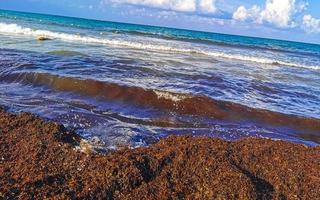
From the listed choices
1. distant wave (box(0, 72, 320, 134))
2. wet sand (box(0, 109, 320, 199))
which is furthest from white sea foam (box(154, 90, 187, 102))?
wet sand (box(0, 109, 320, 199))

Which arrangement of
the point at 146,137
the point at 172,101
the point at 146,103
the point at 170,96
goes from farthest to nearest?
the point at 170,96 < the point at 172,101 < the point at 146,103 < the point at 146,137

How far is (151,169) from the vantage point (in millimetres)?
4949

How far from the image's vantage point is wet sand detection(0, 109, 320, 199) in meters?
4.36

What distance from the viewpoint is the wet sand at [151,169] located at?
14.3 ft

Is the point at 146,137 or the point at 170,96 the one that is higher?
the point at 170,96

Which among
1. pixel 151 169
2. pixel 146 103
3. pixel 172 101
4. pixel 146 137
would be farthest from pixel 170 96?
pixel 151 169

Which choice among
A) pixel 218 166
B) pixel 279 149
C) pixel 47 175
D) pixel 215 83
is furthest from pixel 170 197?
pixel 215 83

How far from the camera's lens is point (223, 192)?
4621 mm

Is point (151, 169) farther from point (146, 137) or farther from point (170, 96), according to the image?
point (170, 96)

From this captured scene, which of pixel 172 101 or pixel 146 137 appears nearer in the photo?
pixel 146 137

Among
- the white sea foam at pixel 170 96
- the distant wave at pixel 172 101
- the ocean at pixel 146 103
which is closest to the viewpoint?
the ocean at pixel 146 103

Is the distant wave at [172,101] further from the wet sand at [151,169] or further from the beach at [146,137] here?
the wet sand at [151,169]

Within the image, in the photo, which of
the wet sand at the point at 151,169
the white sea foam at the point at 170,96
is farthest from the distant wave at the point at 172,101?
the wet sand at the point at 151,169

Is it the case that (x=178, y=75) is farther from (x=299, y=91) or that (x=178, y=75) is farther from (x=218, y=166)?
(x=218, y=166)
